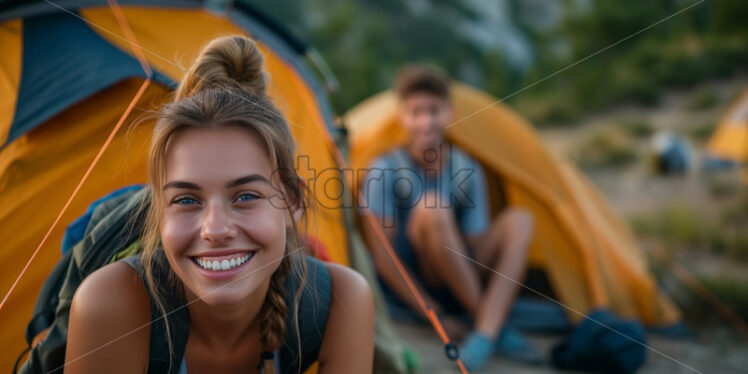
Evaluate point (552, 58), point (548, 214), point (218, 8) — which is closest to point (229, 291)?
point (218, 8)

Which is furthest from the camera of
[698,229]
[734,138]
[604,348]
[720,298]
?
[734,138]

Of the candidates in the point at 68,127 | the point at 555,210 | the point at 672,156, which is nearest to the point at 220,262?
the point at 68,127

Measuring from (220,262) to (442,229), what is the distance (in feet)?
4.76

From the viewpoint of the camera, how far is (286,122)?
3.55 feet

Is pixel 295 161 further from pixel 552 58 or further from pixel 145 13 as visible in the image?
pixel 552 58

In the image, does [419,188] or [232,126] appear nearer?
[232,126]

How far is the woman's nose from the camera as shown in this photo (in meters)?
0.94

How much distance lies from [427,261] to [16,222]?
5.13ft

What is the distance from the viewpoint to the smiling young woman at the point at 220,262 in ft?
3.16

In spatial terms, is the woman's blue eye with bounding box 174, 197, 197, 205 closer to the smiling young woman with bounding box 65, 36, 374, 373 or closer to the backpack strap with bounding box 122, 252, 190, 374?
the smiling young woman with bounding box 65, 36, 374, 373

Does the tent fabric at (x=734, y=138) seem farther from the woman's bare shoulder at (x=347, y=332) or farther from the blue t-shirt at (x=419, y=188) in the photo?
the woman's bare shoulder at (x=347, y=332)

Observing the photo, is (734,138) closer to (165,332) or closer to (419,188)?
(419,188)

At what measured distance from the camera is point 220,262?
961 millimetres

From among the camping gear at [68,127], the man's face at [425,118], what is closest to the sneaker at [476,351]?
the camping gear at [68,127]
